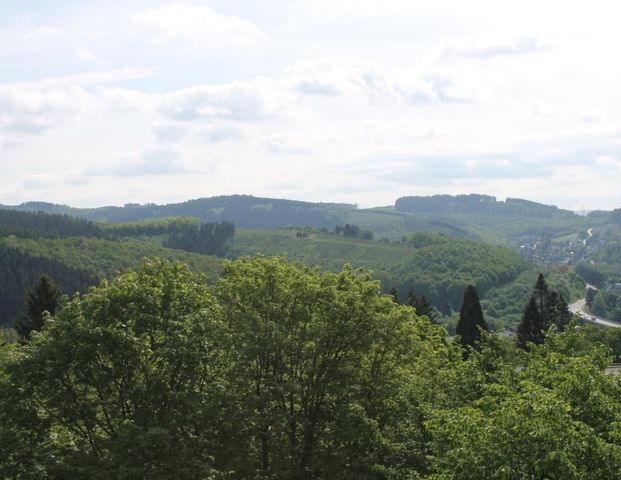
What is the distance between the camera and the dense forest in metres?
24.6

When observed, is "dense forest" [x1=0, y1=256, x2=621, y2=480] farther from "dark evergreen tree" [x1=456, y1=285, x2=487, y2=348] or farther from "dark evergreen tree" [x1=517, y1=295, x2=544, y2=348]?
"dark evergreen tree" [x1=517, y1=295, x2=544, y2=348]

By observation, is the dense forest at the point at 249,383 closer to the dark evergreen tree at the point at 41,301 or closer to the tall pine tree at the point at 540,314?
the dark evergreen tree at the point at 41,301

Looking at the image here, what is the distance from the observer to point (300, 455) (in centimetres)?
2883

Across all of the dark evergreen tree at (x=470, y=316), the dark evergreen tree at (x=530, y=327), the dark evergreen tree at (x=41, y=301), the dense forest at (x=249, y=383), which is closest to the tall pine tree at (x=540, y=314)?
the dark evergreen tree at (x=530, y=327)

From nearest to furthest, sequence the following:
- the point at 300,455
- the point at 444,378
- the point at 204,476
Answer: the point at 204,476 < the point at 300,455 < the point at 444,378

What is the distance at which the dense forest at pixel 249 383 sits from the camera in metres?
24.6

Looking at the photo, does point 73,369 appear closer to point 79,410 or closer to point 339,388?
point 79,410

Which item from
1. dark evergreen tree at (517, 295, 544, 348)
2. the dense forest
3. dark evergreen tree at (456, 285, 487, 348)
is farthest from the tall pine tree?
the dense forest

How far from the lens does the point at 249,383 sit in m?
28.7

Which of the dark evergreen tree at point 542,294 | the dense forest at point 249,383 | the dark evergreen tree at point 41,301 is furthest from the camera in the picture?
the dark evergreen tree at point 542,294

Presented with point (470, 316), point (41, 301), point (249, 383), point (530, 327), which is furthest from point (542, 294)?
point (249, 383)

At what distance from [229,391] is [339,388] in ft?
15.3

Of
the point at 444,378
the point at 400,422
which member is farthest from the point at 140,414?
the point at 444,378

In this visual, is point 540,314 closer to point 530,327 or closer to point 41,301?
point 530,327
